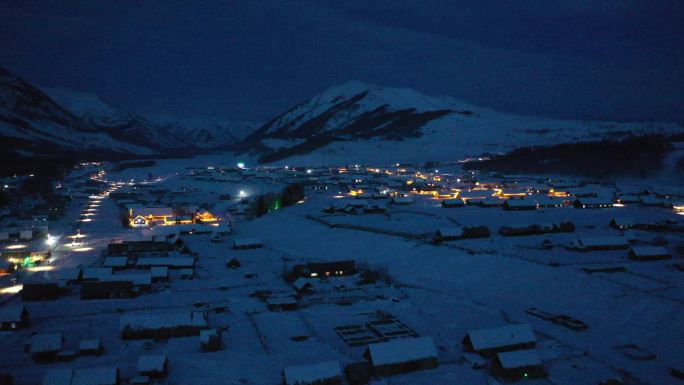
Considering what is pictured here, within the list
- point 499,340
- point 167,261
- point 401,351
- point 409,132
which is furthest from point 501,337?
point 409,132

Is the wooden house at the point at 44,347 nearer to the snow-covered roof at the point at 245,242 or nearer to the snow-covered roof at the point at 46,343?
the snow-covered roof at the point at 46,343

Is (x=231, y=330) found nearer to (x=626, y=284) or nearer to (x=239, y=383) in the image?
(x=239, y=383)

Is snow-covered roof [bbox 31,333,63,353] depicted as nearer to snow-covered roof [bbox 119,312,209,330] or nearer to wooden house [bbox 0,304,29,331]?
snow-covered roof [bbox 119,312,209,330]

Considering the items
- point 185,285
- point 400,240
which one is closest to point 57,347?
point 185,285

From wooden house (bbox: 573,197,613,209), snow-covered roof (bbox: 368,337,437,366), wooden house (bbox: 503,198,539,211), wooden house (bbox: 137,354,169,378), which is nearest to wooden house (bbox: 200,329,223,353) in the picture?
wooden house (bbox: 137,354,169,378)

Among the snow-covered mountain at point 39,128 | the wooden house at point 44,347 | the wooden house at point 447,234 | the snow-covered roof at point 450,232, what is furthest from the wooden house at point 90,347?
the snow-covered mountain at point 39,128

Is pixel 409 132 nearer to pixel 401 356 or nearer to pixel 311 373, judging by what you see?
pixel 401 356
